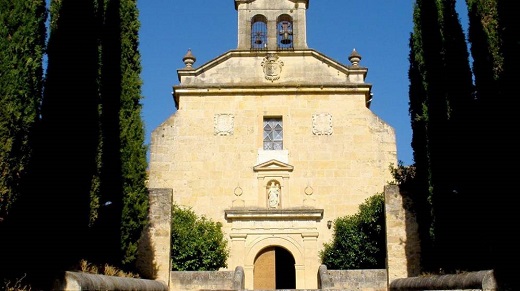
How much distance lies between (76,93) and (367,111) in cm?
1129

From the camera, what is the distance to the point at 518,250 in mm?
7578

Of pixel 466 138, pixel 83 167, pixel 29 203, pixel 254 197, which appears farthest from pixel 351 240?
pixel 29 203

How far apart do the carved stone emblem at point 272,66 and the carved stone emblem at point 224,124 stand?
70.4 inches

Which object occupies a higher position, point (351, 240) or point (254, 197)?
point (254, 197)

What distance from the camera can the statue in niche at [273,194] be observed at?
1752 centimetres

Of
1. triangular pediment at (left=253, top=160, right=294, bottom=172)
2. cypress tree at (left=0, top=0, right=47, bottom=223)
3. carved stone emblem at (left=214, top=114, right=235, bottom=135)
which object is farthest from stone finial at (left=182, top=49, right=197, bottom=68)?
cypress tree at (left=0, top=0, right=47, bottom=223)

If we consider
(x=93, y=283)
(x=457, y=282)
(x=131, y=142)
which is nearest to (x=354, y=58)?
(x=131, y=142)

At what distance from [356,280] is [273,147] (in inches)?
254

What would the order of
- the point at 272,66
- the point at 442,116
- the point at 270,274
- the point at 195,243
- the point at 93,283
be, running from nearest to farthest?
the point at 93,283 → the point at 442,116 → the point at 195,243 → the point at 272,66 → the point at 270,274

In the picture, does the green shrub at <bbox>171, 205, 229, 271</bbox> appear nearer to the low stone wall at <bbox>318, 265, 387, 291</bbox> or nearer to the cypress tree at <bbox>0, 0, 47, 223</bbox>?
the low stone wall at <bbox>318, 265, 387, 291</bbox>

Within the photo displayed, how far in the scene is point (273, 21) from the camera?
63.4 feet

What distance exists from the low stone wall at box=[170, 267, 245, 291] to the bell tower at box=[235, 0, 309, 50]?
8.64 meters

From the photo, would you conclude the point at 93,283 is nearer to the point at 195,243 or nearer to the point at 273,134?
the point at 195,243

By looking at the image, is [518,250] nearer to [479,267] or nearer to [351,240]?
[479,267]
